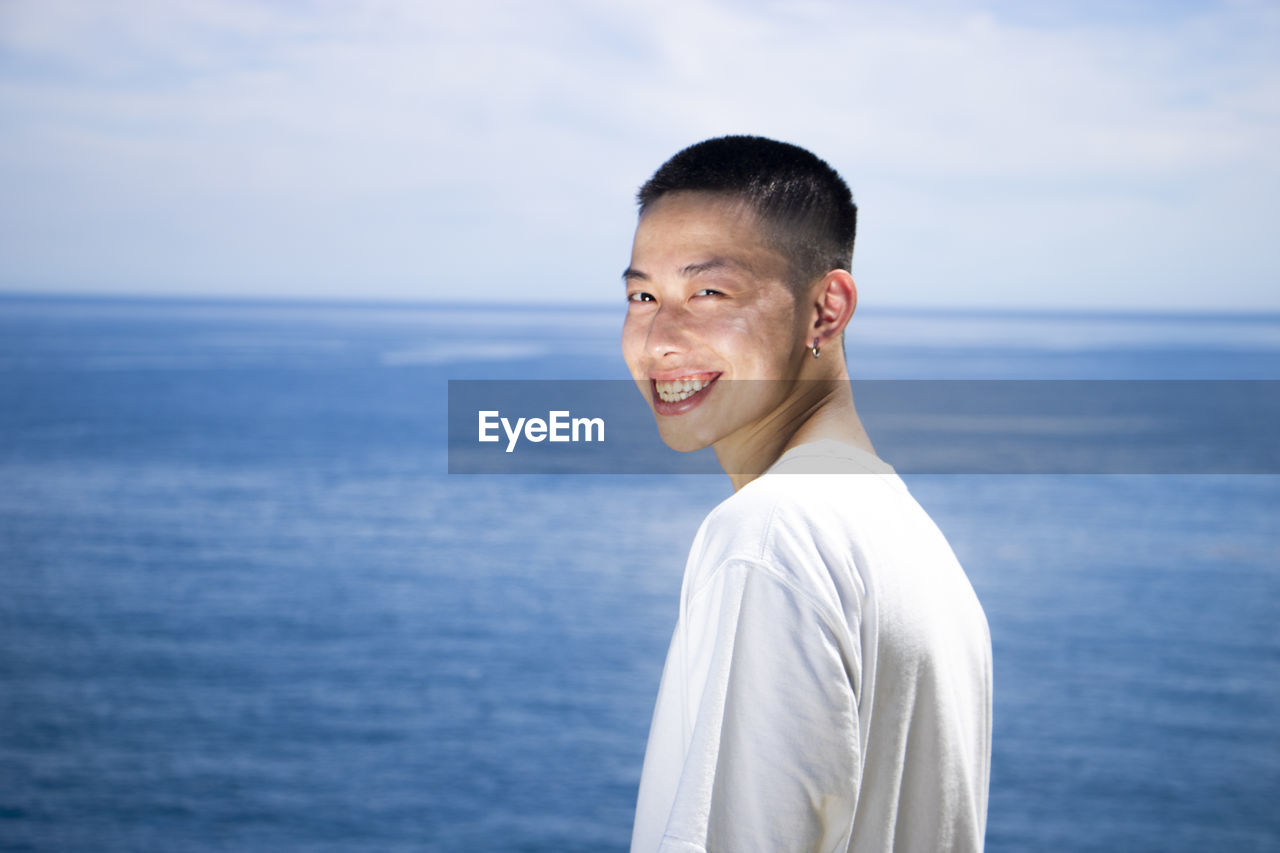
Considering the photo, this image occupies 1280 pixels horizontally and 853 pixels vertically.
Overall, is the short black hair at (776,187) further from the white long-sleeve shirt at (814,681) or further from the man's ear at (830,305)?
A: the white long-sleeve shirt at (814,681)

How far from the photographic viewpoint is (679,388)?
5.98 ft

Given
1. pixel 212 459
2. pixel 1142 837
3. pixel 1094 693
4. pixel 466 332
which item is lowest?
pixel 1142 837

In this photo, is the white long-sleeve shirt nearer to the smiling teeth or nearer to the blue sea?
the smiling teeth

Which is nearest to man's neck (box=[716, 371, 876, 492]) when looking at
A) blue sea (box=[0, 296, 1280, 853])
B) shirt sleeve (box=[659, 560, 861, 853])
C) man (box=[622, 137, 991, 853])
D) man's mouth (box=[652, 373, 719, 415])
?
man (box=[622, 137, 991, 853])

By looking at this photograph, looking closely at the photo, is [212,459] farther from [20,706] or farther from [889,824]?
[889,824]

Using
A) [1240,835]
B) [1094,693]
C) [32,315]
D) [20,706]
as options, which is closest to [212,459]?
[20,706]

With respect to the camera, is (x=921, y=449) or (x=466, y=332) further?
(x=466, y=332)

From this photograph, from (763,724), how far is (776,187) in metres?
0.84

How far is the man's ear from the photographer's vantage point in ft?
6.00

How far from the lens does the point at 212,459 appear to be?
5831cm

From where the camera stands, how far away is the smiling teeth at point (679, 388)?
71.0 inches

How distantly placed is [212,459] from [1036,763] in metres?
44.0

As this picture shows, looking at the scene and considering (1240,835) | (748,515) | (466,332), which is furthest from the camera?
(466,332)

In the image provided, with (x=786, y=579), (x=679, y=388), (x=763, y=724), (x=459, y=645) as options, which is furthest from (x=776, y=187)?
(x=459, y=645)
